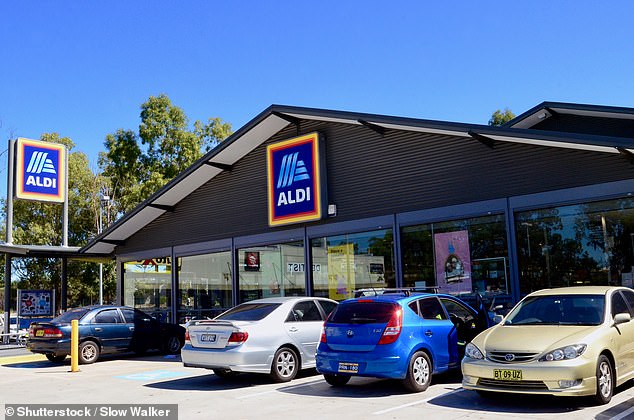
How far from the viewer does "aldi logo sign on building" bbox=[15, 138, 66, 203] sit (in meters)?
24.9

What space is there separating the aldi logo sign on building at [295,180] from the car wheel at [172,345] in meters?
4.32

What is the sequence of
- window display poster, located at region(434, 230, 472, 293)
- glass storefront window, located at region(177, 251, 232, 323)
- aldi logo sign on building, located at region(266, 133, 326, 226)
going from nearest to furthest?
window display poster, located at region(434, 230, 472, 293) < aldi logo sign on building, located at region(266, 133, 326, 226) < glass storefront window, located at region(177, 251, 232, 323)

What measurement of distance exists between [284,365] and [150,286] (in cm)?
1274

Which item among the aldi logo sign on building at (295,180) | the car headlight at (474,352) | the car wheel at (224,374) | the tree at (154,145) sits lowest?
the car wheel at (224,374)

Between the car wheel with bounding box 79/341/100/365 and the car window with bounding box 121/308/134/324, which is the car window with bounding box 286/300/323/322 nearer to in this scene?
the car wheel with bounding box 79/341/100/365

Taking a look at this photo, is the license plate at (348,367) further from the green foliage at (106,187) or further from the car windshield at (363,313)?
the green foliage at (106,187)

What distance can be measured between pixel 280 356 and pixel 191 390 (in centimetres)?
164

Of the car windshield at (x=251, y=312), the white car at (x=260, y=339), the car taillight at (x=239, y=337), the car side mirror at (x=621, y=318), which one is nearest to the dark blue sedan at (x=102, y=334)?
the white car at (x=260, y=339)

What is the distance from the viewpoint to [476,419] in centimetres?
770

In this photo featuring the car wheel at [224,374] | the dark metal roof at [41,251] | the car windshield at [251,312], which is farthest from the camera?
the dark metal roof at [41,251]

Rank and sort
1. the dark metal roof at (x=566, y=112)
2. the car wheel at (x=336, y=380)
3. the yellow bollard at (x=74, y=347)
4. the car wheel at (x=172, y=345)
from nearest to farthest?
1. the car wheel at (x=336, y=380)
2. the yellow bollard at (x=74, y=347)
3. the dark metal roof at (x=566, y=112)
4. the car wheel at (x=172, y=345)

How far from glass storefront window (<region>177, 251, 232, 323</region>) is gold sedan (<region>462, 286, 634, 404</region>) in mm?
12228

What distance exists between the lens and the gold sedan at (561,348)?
791 cm

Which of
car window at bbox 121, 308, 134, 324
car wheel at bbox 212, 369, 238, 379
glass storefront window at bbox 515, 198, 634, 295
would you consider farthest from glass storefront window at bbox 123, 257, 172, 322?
glass storefront window at bbox 515, 198, 634, 295
